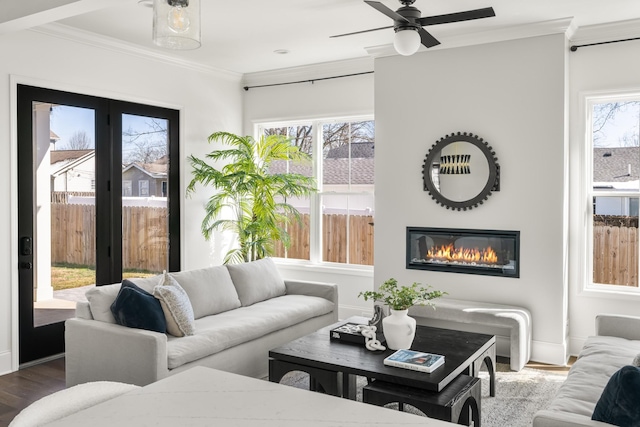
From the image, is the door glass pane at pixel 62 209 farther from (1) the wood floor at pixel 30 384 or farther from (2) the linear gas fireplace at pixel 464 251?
(2) the linear gas fireplace at pixel 464 251

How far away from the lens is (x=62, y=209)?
4746mm

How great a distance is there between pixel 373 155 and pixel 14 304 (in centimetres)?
363

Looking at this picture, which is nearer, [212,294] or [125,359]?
[125,359]

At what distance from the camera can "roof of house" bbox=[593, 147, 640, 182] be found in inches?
184

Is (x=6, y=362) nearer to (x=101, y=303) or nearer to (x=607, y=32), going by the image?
(x=101, y=303)

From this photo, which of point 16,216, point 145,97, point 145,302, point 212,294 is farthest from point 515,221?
point 16,216

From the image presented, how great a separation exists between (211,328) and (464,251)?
2.43 m

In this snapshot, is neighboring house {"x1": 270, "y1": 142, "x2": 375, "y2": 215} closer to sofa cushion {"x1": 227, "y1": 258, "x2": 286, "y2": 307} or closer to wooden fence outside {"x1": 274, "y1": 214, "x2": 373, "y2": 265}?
wooden fence outside {"x1": 274, "y1": 214, "x2": 373, "y2": 265}

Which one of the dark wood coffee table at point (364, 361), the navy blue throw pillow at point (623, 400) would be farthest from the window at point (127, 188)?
the navy blue throw pillow at point (623, 400)

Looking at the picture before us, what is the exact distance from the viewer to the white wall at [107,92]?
170 inches

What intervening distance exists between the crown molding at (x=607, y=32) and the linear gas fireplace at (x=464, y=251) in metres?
1.72

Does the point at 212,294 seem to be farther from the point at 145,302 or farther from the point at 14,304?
the point at 14,304

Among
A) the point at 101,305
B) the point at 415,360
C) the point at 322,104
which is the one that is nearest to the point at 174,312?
the point at 101,305

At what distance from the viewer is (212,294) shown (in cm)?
432
